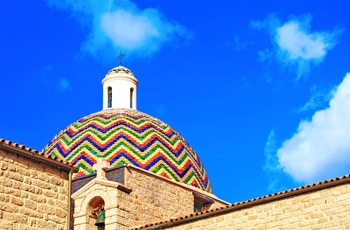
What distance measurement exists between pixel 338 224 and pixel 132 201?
19.7ft

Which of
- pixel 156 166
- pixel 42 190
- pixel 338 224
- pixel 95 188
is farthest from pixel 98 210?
pixel 338 224

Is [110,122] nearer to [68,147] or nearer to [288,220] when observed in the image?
[68,147]

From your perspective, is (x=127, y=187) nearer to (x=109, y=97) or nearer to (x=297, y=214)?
(x=297, y=214)

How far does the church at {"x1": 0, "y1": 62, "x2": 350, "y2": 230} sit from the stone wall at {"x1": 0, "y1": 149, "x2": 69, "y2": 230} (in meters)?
0.02

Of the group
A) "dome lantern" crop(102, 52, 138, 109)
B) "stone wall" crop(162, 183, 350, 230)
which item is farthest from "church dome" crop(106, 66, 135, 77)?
"stone wall" crop(162, 183, 350, 230)

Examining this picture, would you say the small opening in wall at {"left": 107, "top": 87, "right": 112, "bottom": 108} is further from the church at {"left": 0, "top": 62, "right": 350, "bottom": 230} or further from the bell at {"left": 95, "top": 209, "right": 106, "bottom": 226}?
the bell at {"left": 95, "top": 209, "right": 106, "bottom": 226}

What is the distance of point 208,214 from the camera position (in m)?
14.2

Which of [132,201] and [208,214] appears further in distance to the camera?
[132,201]

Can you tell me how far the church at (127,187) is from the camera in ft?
39.1

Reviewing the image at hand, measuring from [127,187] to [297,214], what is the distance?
5436 mm

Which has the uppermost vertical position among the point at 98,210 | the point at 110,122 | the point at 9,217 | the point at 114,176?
the point at 110,122

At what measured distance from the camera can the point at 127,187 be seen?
680 inches

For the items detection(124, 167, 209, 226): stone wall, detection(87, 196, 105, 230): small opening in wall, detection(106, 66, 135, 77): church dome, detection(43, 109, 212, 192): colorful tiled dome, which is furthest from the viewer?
detection(106, 66, 135, 77): church dome

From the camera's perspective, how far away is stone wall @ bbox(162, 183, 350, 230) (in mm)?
12562
